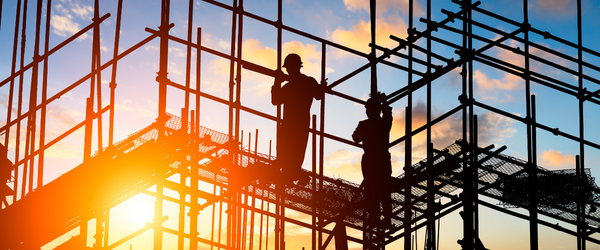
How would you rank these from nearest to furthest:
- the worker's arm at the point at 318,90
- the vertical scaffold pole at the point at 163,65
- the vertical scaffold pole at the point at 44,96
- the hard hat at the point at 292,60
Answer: the vertical scaffold pole at the point at 163,65
the hard hat at the point at 292,60
the worker's arm at the point at 318,90
the vertical scaffold pole at the point at 44,96

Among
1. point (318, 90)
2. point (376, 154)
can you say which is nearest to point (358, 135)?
point (376, 154)

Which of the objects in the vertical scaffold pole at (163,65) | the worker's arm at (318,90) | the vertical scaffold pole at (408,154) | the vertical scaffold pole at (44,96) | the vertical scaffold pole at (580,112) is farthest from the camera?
the vertical scaffold pole at (580,112)

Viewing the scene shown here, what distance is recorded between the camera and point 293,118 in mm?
6402

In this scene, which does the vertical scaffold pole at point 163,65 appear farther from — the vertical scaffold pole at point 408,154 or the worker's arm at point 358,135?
the vertical scaffold pole at point 408,154

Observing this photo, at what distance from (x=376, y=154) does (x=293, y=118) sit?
1.60 metres

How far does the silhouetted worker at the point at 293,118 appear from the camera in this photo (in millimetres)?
6344

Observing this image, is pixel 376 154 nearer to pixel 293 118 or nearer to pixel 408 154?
pixel 408 154

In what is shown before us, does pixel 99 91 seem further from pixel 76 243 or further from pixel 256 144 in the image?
pixel 256 144

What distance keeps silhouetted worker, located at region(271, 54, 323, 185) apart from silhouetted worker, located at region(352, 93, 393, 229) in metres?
1.15

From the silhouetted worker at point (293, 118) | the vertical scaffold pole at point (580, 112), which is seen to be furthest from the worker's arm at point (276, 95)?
the vertical scaffold pole at point (580, 112)

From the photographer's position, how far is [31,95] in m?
8.32

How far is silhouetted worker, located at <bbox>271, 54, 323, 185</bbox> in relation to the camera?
6344 millimetres

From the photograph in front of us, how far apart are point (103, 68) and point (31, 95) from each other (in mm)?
2228

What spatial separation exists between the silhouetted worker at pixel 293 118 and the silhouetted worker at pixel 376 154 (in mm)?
1155
